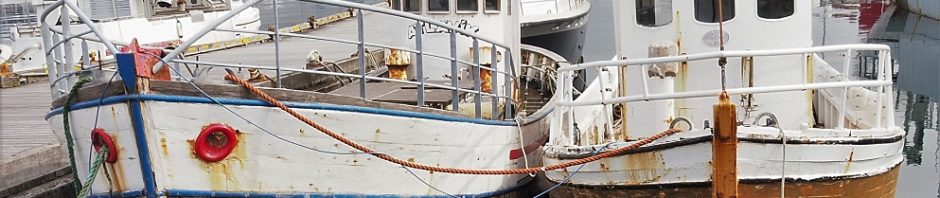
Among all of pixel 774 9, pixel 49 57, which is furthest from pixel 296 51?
pixel 49 57

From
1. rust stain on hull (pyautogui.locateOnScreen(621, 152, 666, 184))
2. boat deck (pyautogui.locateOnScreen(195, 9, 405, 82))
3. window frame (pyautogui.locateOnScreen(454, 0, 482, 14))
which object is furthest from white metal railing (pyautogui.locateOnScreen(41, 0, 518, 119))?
boat deck (pyautogui.locateOnScreen(195, 9, 405, 82))

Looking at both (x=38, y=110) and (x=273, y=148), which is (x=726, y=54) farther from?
(x=38, y=110)

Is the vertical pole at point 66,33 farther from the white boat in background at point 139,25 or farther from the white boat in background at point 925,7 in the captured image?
the white boat in background at point 925,7

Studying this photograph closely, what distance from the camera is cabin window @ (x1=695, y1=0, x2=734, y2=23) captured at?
9.04m

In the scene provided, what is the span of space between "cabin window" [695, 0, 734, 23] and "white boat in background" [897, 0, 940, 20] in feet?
121

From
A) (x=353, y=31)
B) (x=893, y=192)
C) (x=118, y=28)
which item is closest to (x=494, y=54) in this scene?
(x=893, y=192)

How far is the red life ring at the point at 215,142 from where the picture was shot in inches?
243

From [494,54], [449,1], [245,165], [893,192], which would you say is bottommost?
[893,192]

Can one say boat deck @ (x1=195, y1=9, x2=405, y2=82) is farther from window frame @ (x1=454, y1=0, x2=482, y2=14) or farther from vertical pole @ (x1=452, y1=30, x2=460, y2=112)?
vertical pole @ (x1=452, y1=30, x2=460, y2=112)

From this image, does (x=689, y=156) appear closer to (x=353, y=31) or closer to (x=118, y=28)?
(x=353, y=31)

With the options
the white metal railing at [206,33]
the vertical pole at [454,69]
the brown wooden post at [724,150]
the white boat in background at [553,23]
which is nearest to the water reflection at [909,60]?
the white boat in background at [553,23]

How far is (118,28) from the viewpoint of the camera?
74.4 feet

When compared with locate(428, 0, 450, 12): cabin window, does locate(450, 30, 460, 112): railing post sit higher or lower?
lower

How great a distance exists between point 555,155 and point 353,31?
1506 centimetres
